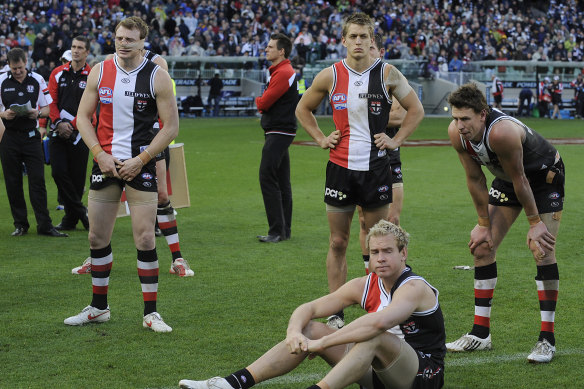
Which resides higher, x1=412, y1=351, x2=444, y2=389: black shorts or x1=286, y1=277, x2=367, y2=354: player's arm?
x1=286, y1=277, x2=367, y2=354: player's arm

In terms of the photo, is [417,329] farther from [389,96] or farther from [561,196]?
[389,96]

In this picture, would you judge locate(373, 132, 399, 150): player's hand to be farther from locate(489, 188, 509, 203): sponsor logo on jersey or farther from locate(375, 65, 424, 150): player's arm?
A: locate(489, 188, 509, 203): sponsor logo on jersey

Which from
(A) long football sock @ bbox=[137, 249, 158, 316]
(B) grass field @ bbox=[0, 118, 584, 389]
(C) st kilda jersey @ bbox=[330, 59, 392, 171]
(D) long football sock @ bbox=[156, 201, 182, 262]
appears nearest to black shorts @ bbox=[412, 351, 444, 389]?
(B) grass field @ bbox=[0, 118, 584, 389]

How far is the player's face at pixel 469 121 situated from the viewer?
5.57 m

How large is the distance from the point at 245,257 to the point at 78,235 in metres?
2.53

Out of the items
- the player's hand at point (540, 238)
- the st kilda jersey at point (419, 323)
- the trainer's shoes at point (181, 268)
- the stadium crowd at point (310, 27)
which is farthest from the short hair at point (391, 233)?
the stadium crowd at point (310, 27)

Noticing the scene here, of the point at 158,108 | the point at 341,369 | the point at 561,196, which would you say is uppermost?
the point at 158,108

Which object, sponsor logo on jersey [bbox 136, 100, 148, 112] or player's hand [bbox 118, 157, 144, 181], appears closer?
player's hand [bbox 118, 157, 144, 181]

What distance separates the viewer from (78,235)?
10.7m

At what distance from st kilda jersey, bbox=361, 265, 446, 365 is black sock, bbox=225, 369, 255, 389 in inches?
32.6

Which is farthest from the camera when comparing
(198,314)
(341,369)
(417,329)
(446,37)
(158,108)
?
(446,37)

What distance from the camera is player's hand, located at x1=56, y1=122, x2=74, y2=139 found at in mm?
10281

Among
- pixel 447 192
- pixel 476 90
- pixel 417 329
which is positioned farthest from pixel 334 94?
pixel 447 192

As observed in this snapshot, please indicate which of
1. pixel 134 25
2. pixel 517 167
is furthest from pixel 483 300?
pixel 134 25
